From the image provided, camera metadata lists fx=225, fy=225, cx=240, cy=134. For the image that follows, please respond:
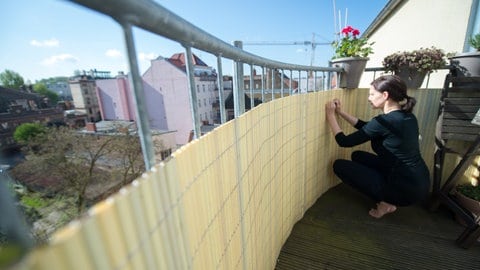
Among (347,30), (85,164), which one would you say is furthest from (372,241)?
(85,164)

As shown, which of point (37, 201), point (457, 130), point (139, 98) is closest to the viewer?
point (139, 98)

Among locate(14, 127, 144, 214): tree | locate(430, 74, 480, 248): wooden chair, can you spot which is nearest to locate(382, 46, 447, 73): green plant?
locate(430, 74, 480, 248): wooden chair

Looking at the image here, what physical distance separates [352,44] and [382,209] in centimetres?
175

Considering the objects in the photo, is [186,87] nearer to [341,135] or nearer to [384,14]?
[341,135]

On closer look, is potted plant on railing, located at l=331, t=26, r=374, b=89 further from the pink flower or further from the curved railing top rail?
the curved railing top rail

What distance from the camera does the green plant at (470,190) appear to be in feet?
7.03

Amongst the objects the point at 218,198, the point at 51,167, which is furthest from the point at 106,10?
the point at 51,167

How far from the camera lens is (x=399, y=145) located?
1994mm

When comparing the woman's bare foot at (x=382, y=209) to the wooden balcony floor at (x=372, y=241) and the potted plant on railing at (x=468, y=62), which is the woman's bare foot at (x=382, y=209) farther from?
the potted plant on railing at (x=468, y=62)

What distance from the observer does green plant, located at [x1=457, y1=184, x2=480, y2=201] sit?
214 centimetres

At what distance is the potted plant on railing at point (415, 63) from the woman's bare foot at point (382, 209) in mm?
1295

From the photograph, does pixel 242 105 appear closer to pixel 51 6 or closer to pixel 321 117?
pixel 51 6

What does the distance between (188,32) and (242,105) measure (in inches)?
20.4

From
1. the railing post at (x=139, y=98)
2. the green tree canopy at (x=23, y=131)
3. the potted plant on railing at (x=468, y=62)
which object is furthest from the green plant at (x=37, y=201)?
the potted plant on railing at (x=468, y=62)
